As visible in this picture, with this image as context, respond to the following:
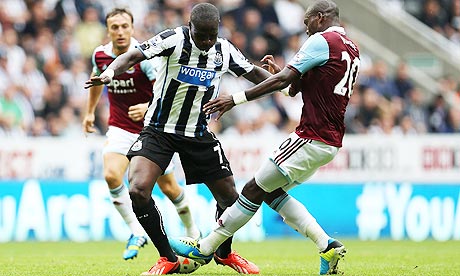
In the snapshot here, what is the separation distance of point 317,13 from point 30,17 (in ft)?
38.7

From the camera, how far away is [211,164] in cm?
980

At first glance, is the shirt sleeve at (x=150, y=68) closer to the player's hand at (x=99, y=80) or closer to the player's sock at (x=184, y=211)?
the player's sock at (x=184, y=211)

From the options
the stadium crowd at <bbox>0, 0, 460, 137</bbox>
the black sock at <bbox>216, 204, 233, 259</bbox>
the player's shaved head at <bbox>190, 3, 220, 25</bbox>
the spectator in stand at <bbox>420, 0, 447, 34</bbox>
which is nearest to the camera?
the player's shaved head at <bbox>190, 3, 220, 25</bbox>

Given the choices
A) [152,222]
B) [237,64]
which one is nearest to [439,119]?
[237,64]

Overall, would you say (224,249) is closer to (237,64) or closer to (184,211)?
(237,64)

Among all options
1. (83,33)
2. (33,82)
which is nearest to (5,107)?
(33,82)

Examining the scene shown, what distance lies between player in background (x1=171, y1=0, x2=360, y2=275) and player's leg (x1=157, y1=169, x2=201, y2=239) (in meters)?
2.57

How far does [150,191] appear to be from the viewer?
9.33 meters

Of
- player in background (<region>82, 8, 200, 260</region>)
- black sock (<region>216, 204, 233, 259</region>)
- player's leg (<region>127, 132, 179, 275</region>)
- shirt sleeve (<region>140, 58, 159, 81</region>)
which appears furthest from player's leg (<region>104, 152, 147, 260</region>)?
player's leg (<region>127, 132, 179, 275</region>)

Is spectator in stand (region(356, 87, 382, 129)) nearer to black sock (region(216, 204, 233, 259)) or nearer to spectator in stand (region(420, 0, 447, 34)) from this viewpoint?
spectator in stand (region(420, 0, 447, 34))

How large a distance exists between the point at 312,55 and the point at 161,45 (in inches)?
55.9

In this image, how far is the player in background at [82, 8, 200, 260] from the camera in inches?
464

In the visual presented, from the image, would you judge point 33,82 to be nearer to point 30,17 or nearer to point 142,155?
point 30,17

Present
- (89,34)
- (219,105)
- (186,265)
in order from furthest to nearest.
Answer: (89,34) < (186,265) < (219,105)
